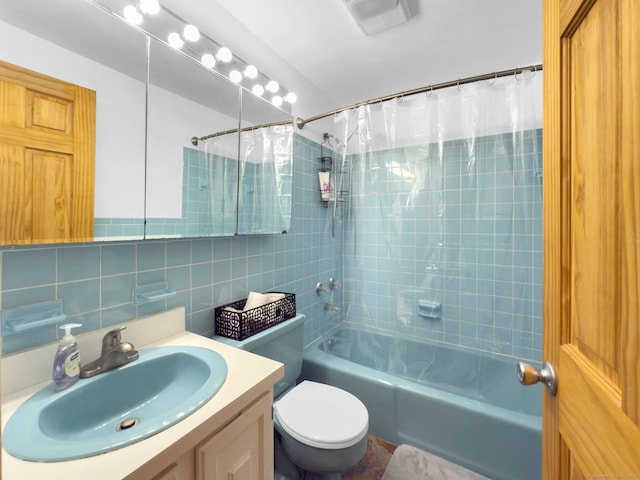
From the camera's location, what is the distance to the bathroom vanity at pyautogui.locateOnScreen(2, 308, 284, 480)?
593mm

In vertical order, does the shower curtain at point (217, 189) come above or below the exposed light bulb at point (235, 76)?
below

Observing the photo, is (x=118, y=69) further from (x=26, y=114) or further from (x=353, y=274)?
(x=353, y=274)

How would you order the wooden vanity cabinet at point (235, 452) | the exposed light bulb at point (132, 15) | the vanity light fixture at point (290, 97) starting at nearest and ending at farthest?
the wooden vanity cabinet at point (235, 452), the exposed light bulb at point (132, 15), the vanity light fixture at point (290, 97)

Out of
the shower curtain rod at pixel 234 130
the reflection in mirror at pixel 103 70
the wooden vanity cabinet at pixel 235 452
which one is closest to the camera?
the wooden vanity cabinet at pixel 235 452

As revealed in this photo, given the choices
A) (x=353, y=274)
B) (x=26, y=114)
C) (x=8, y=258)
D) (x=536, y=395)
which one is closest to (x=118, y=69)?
(x=26, y=114)

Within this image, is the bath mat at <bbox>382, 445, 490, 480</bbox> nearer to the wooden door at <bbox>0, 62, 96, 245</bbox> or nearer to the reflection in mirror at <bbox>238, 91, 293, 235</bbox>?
the reflection in mirror at <bbox>238, 91, 293, 235</bbox>

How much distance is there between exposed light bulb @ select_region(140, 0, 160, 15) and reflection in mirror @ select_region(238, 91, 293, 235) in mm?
475

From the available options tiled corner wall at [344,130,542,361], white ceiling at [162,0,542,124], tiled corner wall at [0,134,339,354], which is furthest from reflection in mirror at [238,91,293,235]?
tiled corner wall at [344,130,542,361]

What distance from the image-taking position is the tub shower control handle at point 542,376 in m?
0.68

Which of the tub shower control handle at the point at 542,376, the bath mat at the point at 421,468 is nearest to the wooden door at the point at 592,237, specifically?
the tub shower control handle at the point at 542,376

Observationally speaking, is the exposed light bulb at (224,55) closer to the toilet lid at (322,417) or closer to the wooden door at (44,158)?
the wooden door at (44,158)

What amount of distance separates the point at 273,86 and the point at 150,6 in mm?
688

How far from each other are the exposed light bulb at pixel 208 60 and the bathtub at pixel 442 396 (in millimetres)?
1696

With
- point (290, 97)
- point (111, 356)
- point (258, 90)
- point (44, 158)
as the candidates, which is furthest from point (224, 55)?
point (111, 356)
